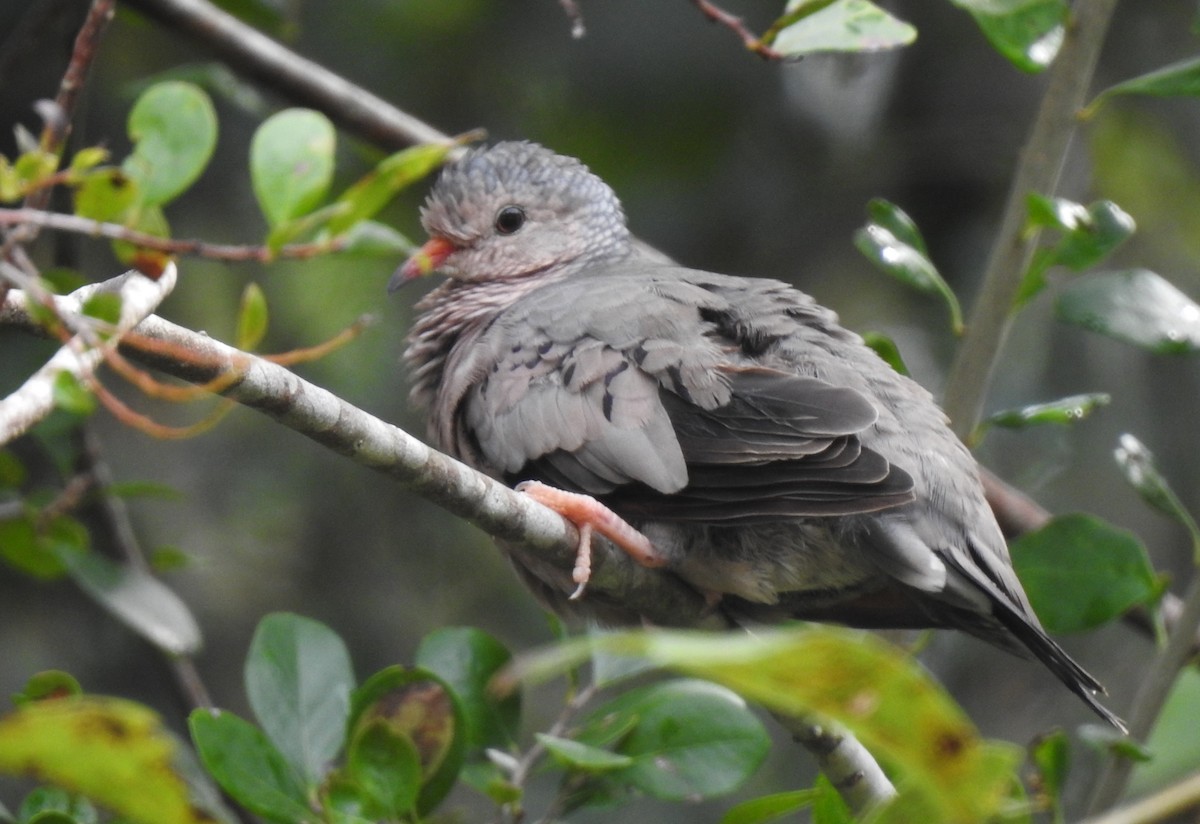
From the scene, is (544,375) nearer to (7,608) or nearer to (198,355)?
(198,355)

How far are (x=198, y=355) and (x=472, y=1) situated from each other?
403cm

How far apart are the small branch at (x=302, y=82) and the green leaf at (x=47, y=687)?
2.43 metres

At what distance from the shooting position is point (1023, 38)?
308cm

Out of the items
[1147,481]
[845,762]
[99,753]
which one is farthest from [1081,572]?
[99,753]

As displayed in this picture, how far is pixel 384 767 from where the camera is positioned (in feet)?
7.36

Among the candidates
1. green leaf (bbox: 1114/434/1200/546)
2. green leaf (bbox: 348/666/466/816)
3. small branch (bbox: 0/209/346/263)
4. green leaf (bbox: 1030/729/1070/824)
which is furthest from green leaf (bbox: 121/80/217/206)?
green leaf (bbox: 1114/434/1200/546)

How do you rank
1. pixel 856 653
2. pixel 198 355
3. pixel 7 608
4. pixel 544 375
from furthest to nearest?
1. pixel 7 608
2. pixel 544 375
3. pixel 198 355
4. pixel 856 653

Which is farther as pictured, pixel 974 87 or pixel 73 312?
pixel 974 87

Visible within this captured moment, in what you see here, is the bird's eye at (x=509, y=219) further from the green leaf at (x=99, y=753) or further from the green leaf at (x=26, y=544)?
the green leaf at (x=99, y=753)

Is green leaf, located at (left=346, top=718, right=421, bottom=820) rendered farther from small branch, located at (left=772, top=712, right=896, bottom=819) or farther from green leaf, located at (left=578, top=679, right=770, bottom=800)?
small branch, located at (left=772, top=712, right=896, bottom=819)

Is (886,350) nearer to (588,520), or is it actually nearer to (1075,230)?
(1075,230)

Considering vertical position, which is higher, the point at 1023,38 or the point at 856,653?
the point at 1023,38

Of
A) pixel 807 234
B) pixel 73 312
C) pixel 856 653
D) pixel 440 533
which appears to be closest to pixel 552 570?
pixel 73 312

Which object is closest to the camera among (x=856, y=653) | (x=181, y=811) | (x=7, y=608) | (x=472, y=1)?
(x=856, y=653)
